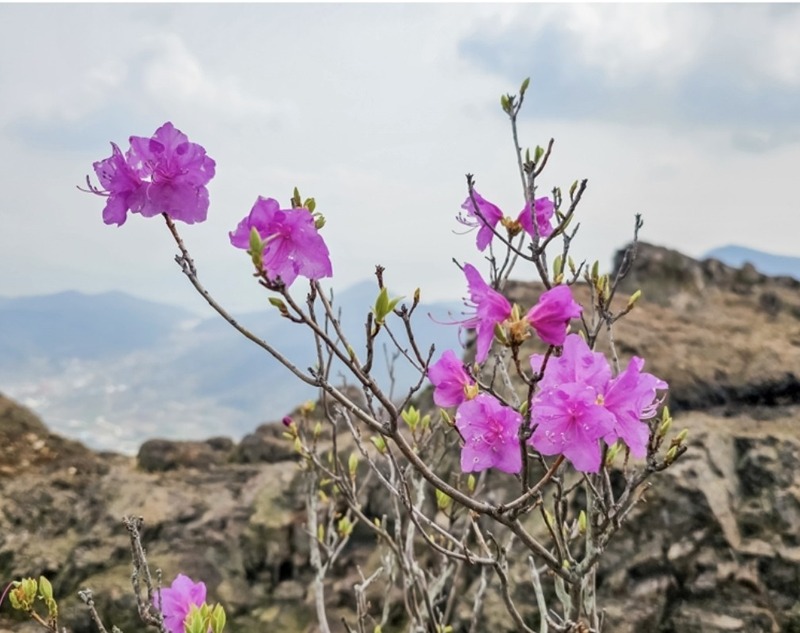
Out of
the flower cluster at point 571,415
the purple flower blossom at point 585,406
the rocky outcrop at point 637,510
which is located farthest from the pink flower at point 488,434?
the rocky outcrop at point 637,510

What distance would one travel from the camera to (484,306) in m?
1.41

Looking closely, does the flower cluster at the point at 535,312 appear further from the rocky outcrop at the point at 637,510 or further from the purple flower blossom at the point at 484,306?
the rocky outcrop at the point at 637,510

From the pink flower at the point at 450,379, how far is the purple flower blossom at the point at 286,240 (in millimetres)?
446

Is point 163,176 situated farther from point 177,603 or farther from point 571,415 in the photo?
point 177,603

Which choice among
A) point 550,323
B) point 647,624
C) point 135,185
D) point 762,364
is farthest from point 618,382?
point 762,364

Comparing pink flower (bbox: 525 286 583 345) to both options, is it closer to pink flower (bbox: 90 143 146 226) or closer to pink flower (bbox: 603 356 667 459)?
pink flower (bbox: 603 356 667 459)

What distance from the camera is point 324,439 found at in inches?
246

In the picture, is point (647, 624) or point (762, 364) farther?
point (762, 364)

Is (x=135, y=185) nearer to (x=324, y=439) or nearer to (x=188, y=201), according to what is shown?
(x=188, y=201)

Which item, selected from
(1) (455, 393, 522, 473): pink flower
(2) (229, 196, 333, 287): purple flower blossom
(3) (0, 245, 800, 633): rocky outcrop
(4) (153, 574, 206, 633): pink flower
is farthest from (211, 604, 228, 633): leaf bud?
(3) (0, 245, 800, 633): rocky outcrop

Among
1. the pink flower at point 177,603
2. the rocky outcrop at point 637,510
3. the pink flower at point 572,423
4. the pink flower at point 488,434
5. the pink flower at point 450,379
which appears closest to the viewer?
the pink flower at point 572,423

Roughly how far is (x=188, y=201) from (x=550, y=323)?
91 cm

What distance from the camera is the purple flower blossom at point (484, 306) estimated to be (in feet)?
4.62

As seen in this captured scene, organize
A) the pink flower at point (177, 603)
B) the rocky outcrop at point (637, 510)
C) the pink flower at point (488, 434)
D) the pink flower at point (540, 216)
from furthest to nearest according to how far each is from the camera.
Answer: the rocky outcrop at point (637, 510) → the pink flower at point (540, 216) → the pink flower at point (177, 603) → the pink flower at point (488, 434)
